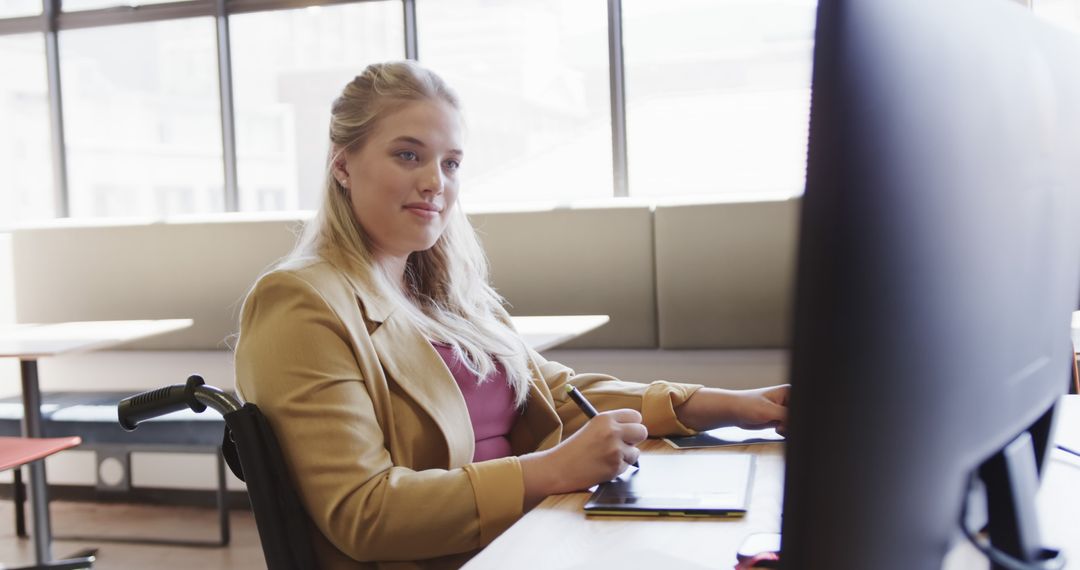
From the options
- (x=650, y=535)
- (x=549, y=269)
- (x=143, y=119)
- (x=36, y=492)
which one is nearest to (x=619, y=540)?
(x=650, y=535)

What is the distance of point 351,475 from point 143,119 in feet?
12.2

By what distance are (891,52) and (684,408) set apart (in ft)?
3.49

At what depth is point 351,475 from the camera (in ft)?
3.58

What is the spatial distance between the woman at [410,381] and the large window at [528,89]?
217cm

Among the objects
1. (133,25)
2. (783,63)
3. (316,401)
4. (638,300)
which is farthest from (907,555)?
(133,25)

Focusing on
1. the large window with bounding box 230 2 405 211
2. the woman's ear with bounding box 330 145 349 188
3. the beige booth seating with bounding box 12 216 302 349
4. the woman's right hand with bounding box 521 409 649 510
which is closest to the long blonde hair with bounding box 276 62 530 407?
the woman's ear with bounding box 330 145 349 188

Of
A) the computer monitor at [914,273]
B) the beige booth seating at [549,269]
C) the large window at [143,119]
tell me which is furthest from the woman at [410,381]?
the large window at [143,119]

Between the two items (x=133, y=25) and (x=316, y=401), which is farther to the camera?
(x=133, y=25)

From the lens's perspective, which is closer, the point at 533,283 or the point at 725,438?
the point at 725,438

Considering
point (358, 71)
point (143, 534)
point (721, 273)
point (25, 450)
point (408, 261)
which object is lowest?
point (143, 534)

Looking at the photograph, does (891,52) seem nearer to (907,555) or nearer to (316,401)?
(907,555)

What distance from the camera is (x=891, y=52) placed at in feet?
1.28

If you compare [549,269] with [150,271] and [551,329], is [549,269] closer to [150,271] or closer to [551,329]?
[551,329]

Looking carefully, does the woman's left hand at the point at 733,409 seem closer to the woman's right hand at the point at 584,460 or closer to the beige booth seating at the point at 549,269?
the woman's right hand at the point at 584,460
